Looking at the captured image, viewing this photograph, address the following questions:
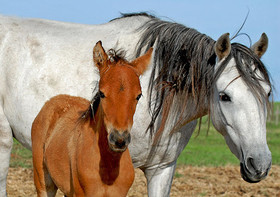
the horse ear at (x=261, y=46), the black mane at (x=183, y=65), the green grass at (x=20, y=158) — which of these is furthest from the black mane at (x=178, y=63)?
the green grass at (x=20, y=158)

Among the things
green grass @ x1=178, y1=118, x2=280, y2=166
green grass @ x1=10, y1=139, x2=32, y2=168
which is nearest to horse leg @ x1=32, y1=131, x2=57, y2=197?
green grass @ x1=178, y1=118, x2=280, y2=166

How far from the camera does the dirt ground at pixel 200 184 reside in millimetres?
6902

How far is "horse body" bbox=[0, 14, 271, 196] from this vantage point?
3.42 meters

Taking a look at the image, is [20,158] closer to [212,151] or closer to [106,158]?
[212,151]

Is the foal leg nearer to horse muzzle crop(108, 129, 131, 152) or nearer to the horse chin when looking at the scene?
horse muzzle crop(108, 129, 131, 152)

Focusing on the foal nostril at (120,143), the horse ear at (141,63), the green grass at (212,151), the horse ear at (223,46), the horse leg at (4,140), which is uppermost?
the horse ear at (223,46)

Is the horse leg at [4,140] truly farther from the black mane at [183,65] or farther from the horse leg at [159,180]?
the black mane at [183,65]

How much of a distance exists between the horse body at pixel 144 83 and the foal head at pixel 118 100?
0.90 metres

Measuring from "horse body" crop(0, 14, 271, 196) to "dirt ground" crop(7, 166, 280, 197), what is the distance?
2.46 metres

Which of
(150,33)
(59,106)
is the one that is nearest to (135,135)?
(59,106)

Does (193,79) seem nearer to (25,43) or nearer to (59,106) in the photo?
(59,106)

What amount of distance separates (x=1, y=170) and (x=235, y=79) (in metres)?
2.91

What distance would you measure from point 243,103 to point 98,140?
114cm

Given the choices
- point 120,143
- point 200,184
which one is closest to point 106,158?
point 120,143
